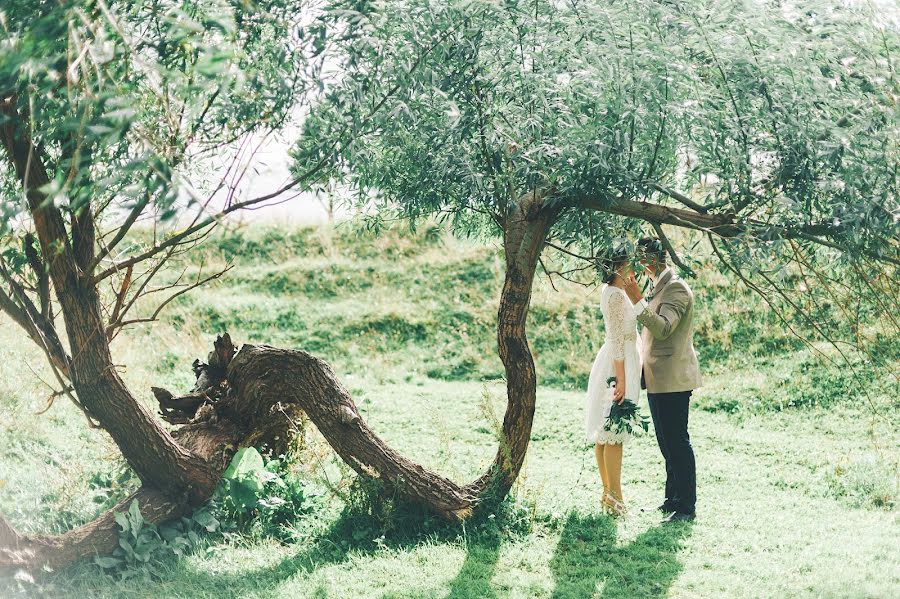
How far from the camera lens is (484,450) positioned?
11.3 metres

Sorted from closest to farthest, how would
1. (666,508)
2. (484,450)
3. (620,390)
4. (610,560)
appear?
(610,560), (620,390), (666,508), (484,450)

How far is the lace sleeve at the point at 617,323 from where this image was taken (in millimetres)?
7516

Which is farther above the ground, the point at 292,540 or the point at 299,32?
the point at 299,32

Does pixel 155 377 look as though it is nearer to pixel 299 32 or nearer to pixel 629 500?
pixel 629 500

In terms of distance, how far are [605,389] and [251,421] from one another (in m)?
3.60

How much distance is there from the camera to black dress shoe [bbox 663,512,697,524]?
778cm

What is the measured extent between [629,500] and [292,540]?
3699 mm

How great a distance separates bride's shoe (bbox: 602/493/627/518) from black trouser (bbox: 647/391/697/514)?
58 cm

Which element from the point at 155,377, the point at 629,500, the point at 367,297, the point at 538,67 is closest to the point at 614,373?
the point at 629,500

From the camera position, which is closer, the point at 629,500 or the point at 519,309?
the point at 519,309

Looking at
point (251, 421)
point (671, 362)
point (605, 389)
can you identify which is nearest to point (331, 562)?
point (251, 421)

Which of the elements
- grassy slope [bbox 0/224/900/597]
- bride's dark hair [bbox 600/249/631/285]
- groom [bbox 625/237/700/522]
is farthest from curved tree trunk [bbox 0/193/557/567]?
groom [bbox 625/237/700/522]

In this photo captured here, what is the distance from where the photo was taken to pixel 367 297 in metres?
20.0

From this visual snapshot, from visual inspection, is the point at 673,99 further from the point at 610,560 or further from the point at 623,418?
the point at 610,560
